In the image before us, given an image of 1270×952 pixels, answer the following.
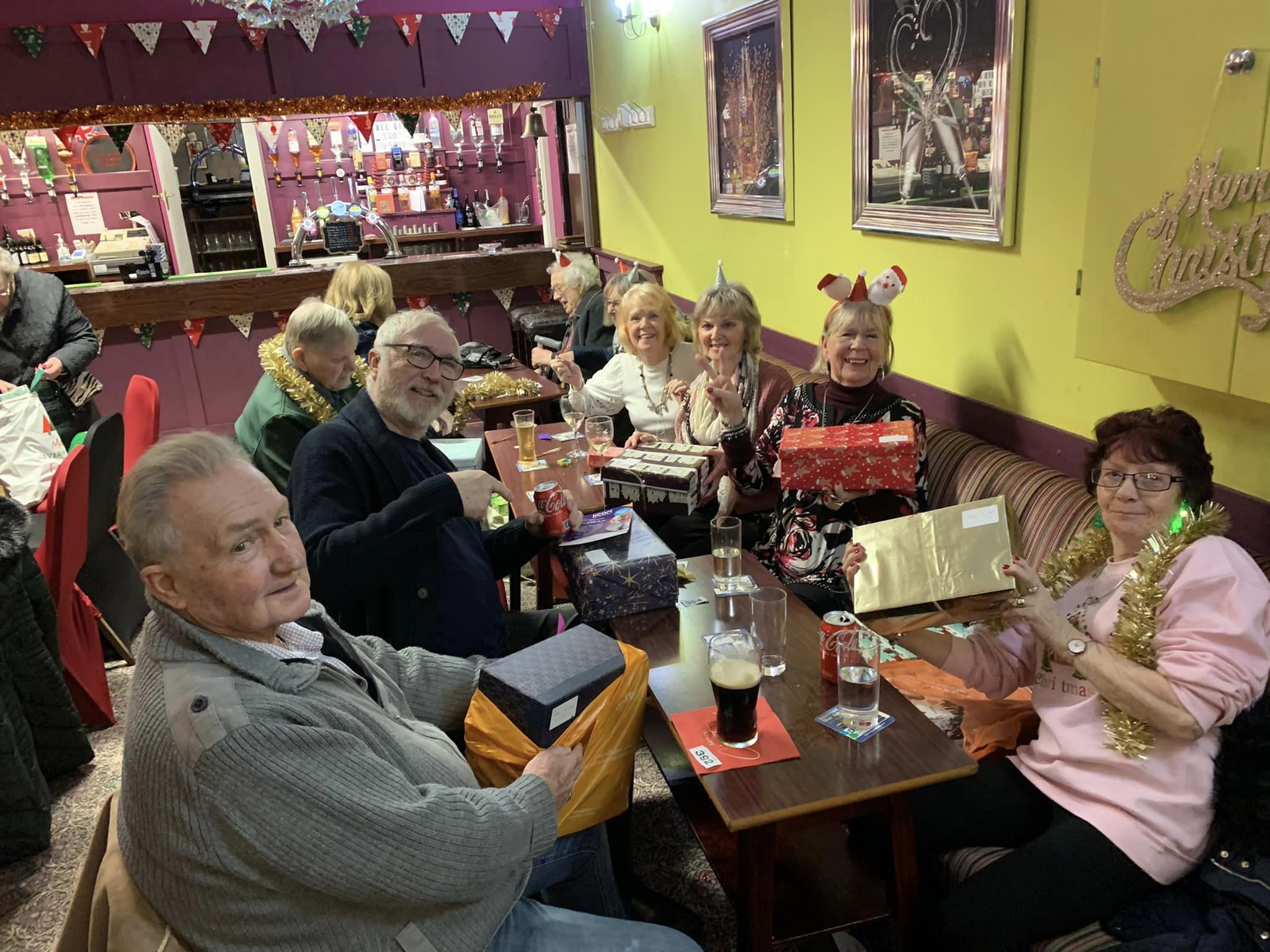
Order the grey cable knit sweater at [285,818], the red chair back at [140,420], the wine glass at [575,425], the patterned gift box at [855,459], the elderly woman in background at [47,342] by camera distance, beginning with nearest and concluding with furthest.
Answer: the grey cable knit sweater at [285,818], the patterned gift box at [855,459], the wine glass at [575,425], the red chair back at [140,420], the elderly woman in background at [47,342]

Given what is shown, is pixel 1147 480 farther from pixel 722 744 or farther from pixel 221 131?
pixel 221 131

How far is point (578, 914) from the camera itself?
1.56 meters

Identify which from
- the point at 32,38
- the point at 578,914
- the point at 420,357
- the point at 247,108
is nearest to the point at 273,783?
the point at 578,914

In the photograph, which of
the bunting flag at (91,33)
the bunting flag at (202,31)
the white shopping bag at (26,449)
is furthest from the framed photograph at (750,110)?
the bunting flag at (91,33)

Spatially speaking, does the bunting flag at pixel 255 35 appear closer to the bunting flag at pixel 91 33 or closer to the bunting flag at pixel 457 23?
the bunting flag at pixel 91 33

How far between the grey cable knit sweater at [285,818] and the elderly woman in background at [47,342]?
3.87m

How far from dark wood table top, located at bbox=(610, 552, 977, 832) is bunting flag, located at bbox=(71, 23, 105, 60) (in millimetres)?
6234

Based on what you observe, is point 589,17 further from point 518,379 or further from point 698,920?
point 698,920

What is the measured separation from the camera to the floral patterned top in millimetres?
2619

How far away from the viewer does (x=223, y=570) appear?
1.26 metres

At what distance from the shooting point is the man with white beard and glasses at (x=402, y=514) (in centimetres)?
198

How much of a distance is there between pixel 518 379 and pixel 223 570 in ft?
11.3

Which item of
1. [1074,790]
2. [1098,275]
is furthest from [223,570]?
[1098,275]

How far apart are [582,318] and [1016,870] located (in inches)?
154
